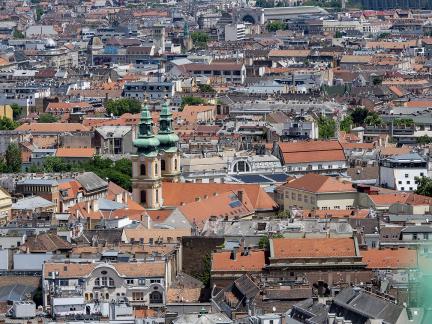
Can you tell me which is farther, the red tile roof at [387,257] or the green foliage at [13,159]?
the green foliage at [13,159]

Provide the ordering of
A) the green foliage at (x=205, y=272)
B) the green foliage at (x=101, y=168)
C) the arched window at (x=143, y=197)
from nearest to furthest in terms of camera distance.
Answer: the green foliage at (x=205, y=272)
the arched window at (x=143, y=197)
the green foliage at (x=101, y=168)

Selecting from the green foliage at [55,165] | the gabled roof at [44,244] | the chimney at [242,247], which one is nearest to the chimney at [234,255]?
the chimney at [242,247]

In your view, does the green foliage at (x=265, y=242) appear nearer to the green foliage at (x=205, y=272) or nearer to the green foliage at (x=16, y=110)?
the green foliage at (x=205, y=272)

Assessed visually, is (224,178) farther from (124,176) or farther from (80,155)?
(80,155)

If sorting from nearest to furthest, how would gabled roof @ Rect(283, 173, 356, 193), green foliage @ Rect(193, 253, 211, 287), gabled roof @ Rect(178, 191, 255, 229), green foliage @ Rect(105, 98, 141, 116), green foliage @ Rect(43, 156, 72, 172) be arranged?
green foliage @ Rect(193, 253, 211, 287), gabled roof @ Rect(178, 191, 255, 229), gabled roof @ Rect(283, 173, 356, 193), green foliage @ Rect(43, 156, 72, 172), green foliage @ Rect(105, 98, 141, 116)

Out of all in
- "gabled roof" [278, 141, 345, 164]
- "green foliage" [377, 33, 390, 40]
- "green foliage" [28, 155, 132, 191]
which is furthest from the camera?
"green foliage" [377, 33, 390, 40]

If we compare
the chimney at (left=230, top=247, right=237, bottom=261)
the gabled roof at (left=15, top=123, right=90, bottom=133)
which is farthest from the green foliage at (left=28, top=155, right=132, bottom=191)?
the chimney at (left=230, top=247, right=237, bottom=261)

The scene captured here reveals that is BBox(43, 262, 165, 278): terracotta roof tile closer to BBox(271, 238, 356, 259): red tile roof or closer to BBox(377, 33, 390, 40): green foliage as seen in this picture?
BBox(271, 238, 356, 259): red tile roof
